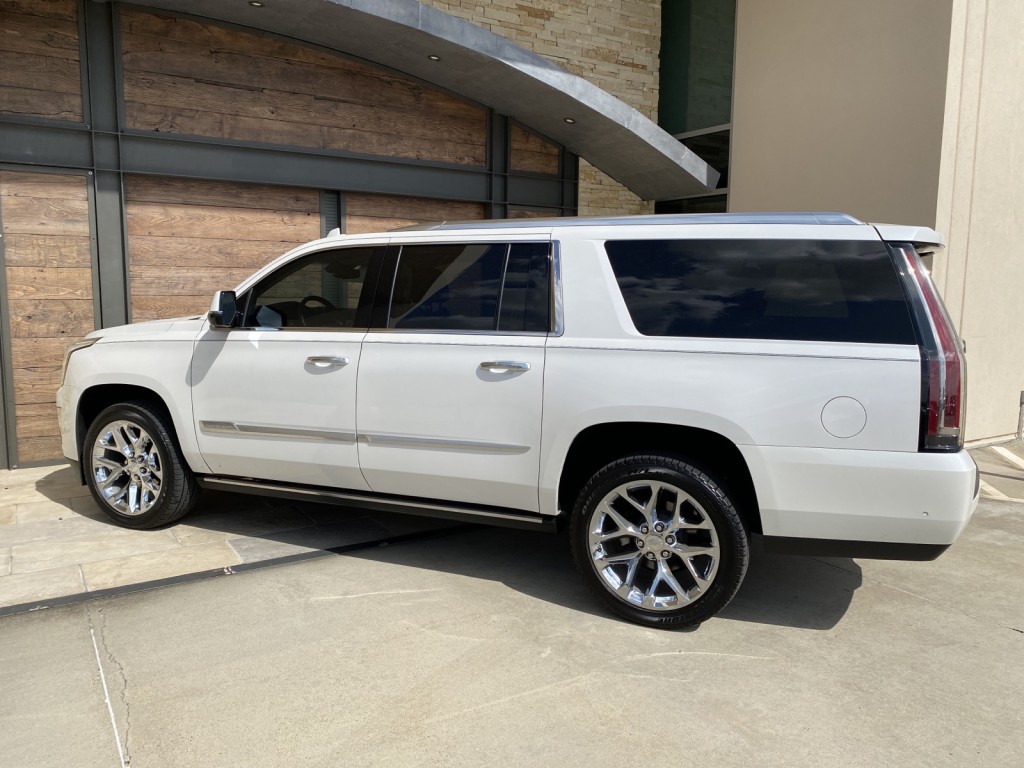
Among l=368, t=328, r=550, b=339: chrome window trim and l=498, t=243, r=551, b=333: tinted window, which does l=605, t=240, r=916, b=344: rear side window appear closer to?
l=498, t=243, r=551, b=333: tinted window

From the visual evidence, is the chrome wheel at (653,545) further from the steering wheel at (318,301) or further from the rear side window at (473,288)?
the steering wheel at (318,301)

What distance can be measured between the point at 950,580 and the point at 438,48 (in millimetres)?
6010

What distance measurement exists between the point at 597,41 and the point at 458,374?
6987mm

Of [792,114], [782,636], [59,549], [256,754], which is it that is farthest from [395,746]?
[792,114]

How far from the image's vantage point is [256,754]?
9.61 feet

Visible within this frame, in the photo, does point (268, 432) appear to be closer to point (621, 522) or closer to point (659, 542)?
point (621, 522)

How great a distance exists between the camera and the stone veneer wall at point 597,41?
9.21 m

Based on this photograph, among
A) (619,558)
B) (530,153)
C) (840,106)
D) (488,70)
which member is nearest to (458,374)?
(619,558)

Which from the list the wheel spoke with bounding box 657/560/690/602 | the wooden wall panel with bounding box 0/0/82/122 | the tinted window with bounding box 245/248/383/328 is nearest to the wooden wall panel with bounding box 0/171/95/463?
the wooden wall panel with bounding box 0/0/82/122

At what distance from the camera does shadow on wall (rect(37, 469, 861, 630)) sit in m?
4.38

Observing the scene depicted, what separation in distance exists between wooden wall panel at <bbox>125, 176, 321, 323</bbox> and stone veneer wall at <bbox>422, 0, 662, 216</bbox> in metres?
3.08

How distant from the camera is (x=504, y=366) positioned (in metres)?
4.19

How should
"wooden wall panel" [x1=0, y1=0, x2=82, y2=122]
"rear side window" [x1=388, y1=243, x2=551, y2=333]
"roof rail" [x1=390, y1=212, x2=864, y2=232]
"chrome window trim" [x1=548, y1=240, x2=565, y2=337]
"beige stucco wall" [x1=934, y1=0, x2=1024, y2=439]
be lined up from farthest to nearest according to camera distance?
"beige stucco wall" [x1=934, y1=0, x2=1024, y2=439] < "wooden wall panel" [x1=0, y1=0, x2=82, y2=122] < "rear side window" [x1=388, y1=243, x2=551, y2=333] < "chrome window trim" [x1=548, y1=240, x2=565, y2=337] < "roof rail" [x1=390, y1=212, x2=864, y2=232]

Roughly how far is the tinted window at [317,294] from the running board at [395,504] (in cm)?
99
